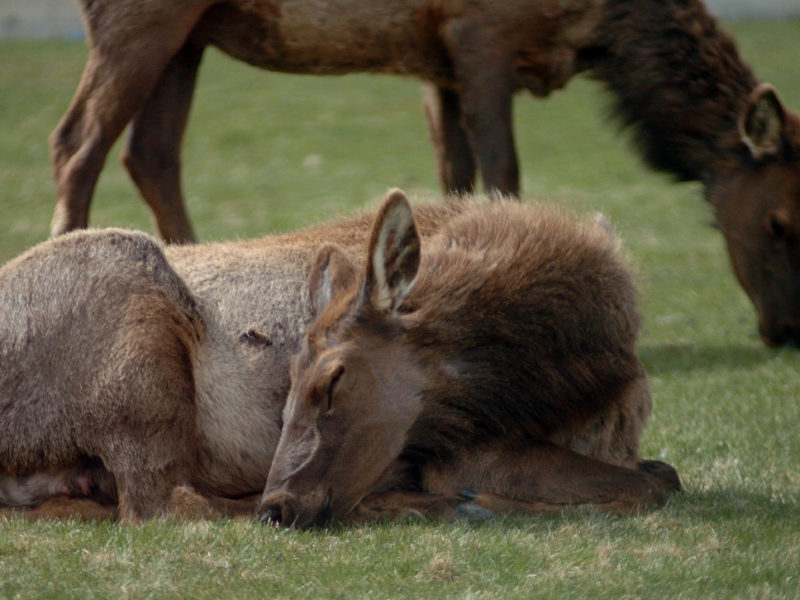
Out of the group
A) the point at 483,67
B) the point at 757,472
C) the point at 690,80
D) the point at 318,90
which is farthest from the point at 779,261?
the point at 318,90

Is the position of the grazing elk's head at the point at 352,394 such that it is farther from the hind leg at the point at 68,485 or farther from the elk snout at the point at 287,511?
the hind leg at the point at 68,485

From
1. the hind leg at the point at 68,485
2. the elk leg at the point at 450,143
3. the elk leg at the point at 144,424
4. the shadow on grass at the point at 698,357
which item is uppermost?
the elk leg at the point at 450,143

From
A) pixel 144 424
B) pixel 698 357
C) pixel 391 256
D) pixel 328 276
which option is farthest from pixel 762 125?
pixel 144 424

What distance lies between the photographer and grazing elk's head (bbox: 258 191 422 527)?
4.22 metres

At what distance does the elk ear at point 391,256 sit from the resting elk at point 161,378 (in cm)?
5

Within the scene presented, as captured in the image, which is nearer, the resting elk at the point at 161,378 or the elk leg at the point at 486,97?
the resting elk at the point at 161,378

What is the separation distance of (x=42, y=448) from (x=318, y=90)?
1580 centimetres

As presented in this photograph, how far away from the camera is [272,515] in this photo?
4.16 meters

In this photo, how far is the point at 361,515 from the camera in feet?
14.6

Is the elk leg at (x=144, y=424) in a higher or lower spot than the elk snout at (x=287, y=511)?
higher

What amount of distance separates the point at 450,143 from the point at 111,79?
2511 mm

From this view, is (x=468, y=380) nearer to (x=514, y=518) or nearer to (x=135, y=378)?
(x=514, y=518)

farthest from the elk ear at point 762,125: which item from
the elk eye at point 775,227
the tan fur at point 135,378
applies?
the tan fur at point 135,378

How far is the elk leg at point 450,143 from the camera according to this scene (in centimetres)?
862
